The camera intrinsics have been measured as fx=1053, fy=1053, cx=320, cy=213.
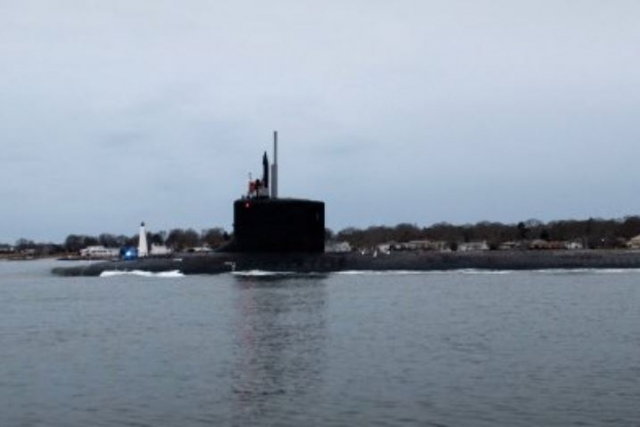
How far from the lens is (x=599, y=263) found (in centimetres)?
4538

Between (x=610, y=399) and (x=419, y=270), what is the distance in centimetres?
3186

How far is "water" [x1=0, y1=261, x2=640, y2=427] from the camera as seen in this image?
13359 millimetres

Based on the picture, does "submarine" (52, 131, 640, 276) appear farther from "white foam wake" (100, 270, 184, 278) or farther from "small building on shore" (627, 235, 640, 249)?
"small building on shore" (627, 235, 640, 249)

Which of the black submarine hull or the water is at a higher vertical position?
the black submarine hull

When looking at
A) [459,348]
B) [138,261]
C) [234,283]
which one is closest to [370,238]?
[138,261]

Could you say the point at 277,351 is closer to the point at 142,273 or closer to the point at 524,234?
the point at 142,273

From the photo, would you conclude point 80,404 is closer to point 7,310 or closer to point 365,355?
point 365,355

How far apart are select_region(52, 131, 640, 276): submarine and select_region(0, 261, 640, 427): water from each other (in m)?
10.8

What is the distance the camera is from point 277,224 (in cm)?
→ 4300

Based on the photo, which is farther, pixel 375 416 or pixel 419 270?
pixel 419 270

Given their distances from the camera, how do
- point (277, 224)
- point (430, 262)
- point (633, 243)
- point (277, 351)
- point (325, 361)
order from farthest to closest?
point (633, 243) → point (430, 262) → point (277, 224) → point (277, 351) → point (325, 361)

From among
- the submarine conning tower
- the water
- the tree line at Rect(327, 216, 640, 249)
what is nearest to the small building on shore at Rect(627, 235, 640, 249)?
the tree line at Rect(327, 216, 640, 249)

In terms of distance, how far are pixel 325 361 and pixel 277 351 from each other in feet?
5.26

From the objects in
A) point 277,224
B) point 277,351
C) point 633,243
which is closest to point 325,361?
point 277,351
